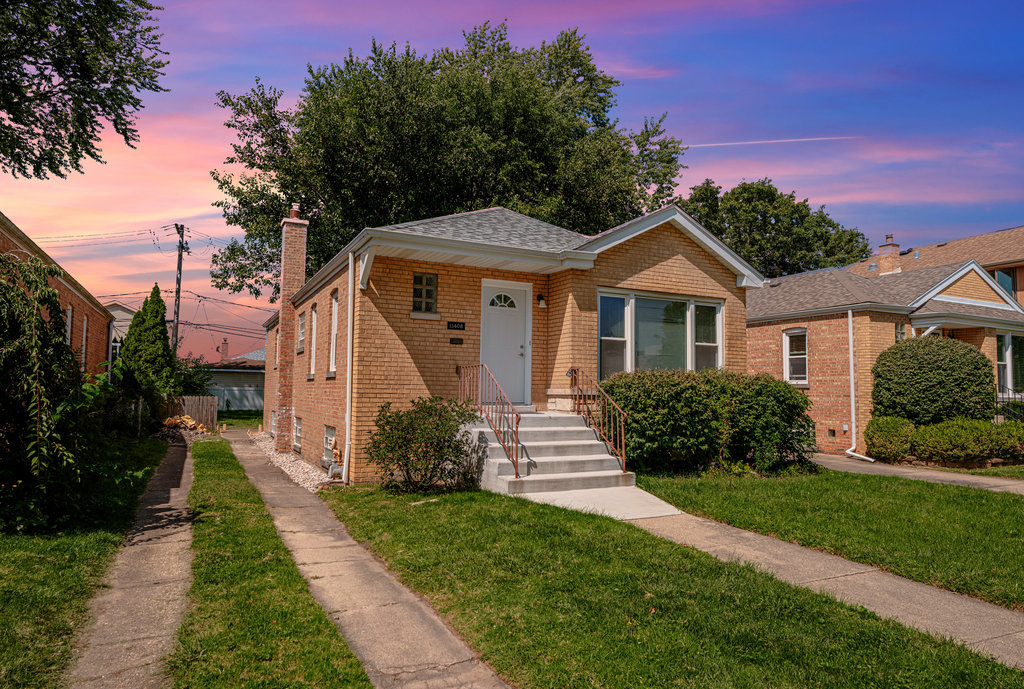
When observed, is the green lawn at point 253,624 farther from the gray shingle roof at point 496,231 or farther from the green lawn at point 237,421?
the green lawn at point 237,421

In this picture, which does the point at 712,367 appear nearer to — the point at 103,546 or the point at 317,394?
the point at 317,394

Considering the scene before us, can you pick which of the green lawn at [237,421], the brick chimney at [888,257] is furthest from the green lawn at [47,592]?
the brick chimney at [888,257]

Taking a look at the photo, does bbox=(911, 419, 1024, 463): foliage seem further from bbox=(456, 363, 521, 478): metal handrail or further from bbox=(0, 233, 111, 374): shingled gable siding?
bbox=(0, 233, 111, 374): shingled gable siding

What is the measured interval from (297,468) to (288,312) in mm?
5531

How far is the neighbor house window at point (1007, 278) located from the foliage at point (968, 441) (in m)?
14.3

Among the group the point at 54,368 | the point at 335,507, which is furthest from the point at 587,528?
the point at 54,368

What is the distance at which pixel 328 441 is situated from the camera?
12.6 metres

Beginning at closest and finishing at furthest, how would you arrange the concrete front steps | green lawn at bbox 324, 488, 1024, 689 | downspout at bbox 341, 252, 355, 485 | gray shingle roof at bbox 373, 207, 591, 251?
green lawn at bbox 324, 488, 1024, 689
the concrete front steps
downspout at bbox 341, 252, 355, 485
gray shingle roof at bbox 373, 207, 591, 251

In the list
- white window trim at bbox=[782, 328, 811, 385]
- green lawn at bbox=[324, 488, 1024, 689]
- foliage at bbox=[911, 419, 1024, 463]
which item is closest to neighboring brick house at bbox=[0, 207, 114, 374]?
green lawn at bbox=[324, 488, 1024, 689]

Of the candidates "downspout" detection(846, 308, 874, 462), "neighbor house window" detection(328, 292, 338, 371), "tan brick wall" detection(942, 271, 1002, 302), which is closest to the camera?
"neighbor house window" detection(328, 292, 338, 371)

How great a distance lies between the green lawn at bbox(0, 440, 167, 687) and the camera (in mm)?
3965

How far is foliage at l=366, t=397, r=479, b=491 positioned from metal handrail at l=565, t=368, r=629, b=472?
2.45 m

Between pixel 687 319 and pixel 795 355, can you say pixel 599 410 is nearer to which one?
pixel 687 319

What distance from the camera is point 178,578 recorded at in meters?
5.81
